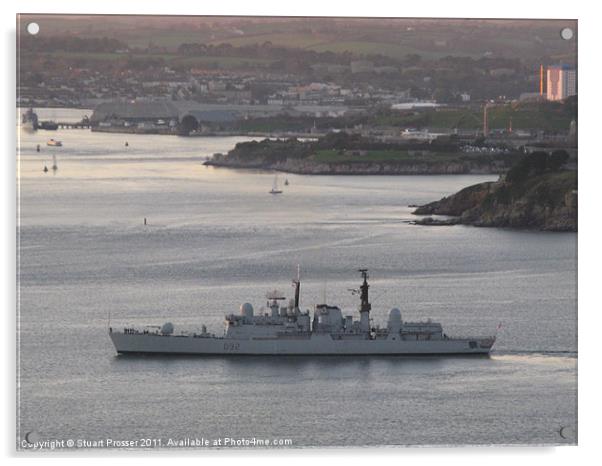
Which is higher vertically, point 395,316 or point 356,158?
point 356,158

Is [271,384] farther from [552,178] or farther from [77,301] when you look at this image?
[552,178]

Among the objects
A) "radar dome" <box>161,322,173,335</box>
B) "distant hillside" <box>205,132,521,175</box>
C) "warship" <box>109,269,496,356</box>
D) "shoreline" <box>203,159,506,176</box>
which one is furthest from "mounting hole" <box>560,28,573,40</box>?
"shoreline" <box>203,159,506,176</box>

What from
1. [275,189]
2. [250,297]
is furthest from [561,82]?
[275,189]

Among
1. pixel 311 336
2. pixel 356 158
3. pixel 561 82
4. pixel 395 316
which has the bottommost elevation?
pixel 311 336

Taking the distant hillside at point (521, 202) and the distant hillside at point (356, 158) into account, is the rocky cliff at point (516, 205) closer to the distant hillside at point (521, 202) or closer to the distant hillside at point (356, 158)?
the distant hillside at point (521, 202)

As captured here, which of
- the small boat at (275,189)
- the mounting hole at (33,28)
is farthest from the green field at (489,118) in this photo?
the mounting hole at (33,28)

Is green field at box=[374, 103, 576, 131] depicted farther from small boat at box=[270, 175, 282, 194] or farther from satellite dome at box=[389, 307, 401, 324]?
satellite dome at box=[389, 307, 401, 324]

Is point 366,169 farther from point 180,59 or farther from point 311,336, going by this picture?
point 180,59

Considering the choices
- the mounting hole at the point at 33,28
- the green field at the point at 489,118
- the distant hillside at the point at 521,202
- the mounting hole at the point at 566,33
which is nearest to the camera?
the mounting hole at the point at 33,28
